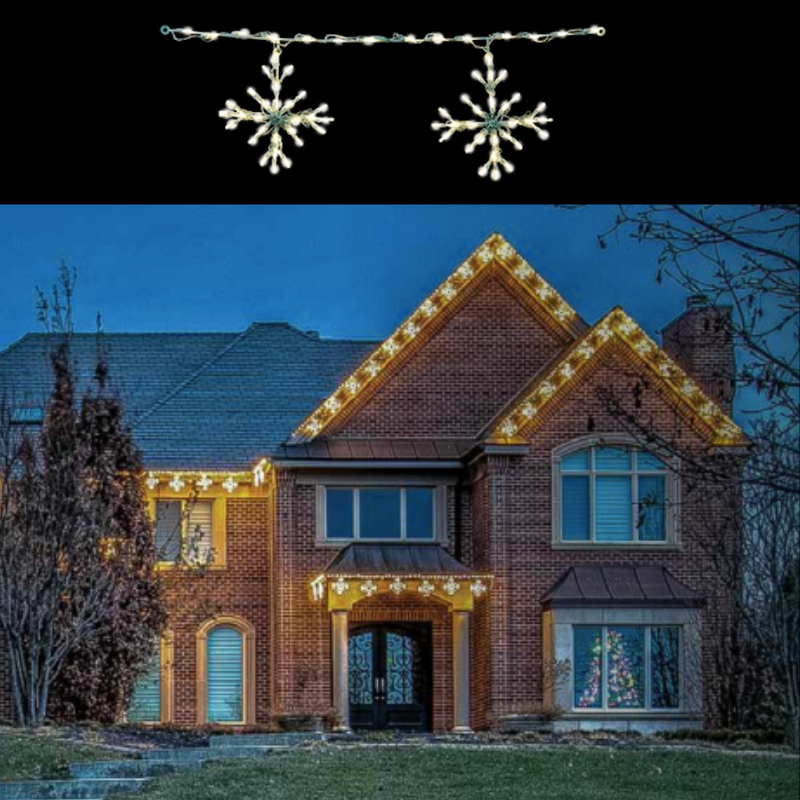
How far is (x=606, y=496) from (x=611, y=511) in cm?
11

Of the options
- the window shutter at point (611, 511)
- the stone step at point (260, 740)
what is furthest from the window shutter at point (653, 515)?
the stone step at point (260, 740)

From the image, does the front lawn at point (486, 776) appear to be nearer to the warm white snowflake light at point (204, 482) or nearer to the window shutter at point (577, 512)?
the window shutter at point (577, 512)

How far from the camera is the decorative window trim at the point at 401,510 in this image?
52.7 ft

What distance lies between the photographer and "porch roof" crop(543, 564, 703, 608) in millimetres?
15555

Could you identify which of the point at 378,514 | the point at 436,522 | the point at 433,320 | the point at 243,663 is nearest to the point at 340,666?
the point at 243,663

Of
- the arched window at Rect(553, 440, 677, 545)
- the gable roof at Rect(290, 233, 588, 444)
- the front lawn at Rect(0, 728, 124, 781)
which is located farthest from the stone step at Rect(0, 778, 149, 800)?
the arched window at Rect(553, 440, 677, 545)

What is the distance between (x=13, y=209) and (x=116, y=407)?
136 inches

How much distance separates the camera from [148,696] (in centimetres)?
1520

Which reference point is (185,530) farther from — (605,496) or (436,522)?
(605,496)

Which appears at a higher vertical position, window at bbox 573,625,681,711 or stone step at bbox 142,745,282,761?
window at bbox 573,625,681,711
